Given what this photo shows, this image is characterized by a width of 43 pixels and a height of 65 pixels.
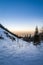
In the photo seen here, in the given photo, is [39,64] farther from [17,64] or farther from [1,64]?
[1,64]

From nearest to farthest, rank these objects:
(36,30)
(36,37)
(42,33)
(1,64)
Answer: (1,64)
(36,37)
(36,30)
(42,33)

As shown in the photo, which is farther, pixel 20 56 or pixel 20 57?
pixel 20 56

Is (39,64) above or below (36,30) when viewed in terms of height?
below

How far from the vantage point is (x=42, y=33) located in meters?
61.4

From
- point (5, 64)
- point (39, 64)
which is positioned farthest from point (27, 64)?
point (5, 64)

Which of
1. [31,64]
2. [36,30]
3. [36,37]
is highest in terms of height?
[36,30]

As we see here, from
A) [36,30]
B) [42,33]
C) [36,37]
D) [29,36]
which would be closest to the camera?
[36,37]

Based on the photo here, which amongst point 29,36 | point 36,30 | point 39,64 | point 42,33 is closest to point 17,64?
point 39,64

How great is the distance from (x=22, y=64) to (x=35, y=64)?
2.99 feet

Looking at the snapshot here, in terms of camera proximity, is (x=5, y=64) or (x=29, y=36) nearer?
(x=5, y=64)

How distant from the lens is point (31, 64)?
26.3 ft

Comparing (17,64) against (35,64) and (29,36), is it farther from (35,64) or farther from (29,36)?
(29,36)

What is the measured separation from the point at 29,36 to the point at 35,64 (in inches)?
2425

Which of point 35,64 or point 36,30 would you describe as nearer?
point 35,64
